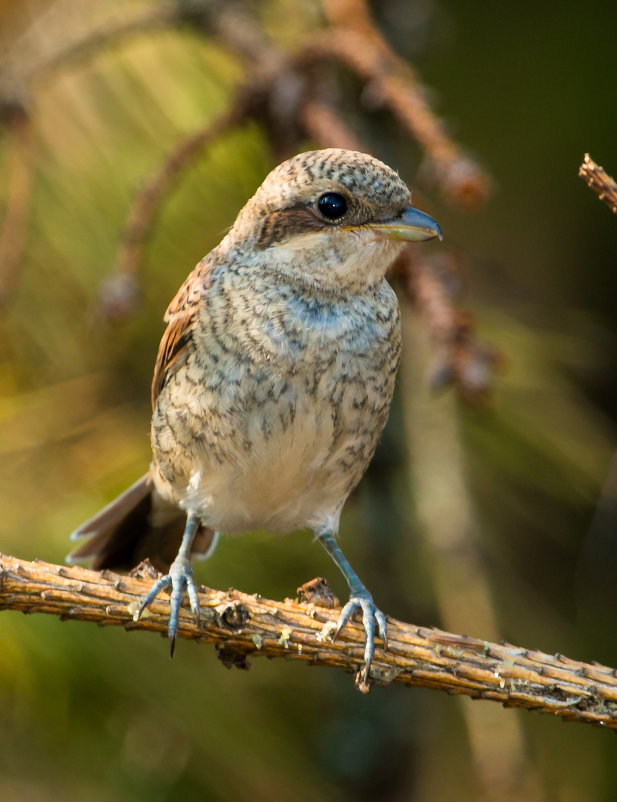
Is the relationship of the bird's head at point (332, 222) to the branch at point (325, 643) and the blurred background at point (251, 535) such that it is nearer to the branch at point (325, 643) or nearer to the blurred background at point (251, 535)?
the blurred background at point (251, 535)

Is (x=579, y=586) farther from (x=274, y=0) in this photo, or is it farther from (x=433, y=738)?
(x=274, y=0)

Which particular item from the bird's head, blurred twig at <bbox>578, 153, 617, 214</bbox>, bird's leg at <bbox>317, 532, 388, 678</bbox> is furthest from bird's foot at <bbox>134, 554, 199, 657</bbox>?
blurred twig at <bbox>578, 153, 617, 214</bbox>

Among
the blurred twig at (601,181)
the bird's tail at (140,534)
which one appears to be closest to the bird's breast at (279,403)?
the bird's tail at (140,534)

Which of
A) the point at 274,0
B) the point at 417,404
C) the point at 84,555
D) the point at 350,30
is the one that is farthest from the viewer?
the point at 274,0

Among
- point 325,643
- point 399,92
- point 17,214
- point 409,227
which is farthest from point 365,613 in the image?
point 17,214

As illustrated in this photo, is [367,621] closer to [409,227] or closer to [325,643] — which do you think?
[325,643]

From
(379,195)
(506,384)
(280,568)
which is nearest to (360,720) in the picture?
(280,568)
